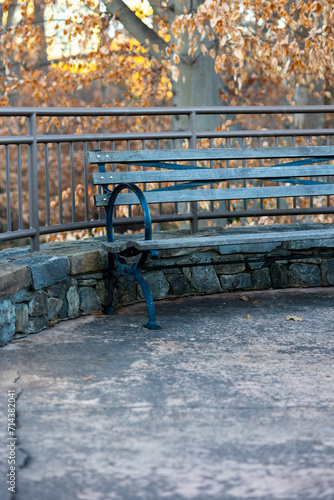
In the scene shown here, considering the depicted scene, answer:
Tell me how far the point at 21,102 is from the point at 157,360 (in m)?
16.8

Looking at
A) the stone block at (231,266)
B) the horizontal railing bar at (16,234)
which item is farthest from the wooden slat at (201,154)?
the stone block at (231,266)

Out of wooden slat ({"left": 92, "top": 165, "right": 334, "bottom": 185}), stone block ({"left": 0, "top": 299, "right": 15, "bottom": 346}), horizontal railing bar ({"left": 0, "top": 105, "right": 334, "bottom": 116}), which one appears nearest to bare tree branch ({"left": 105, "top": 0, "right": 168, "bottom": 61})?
horizontal railing bar ({"left": 0, "top": 105, "right": 334, "bottom": 116})

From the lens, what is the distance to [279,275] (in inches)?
232

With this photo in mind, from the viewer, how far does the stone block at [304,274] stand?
593 centimetres

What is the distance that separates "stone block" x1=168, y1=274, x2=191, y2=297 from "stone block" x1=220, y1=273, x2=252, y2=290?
316 mm

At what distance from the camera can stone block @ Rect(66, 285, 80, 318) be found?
494cm

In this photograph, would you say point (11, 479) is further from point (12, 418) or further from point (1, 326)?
point (1, 326)

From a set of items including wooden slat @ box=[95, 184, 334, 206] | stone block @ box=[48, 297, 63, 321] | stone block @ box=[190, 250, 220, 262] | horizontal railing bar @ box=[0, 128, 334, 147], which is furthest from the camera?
stone block @ box=[190, 250, 220, 262]

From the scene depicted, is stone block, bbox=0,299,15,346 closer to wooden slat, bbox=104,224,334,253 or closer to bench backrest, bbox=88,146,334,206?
wooden slat, bbox=104,224,334,253

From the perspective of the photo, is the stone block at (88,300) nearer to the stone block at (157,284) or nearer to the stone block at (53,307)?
the stone block at (53,307)

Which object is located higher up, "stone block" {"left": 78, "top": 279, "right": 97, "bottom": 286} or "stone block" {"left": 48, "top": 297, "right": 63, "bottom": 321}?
"stone block" {"left": 78, "top": 279, "right": 97, "bottom": 286}

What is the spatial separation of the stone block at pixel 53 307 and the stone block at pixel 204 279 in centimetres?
119

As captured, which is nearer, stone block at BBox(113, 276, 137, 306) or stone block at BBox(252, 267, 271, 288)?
stone block at BBox(113, 276, 137, 306)

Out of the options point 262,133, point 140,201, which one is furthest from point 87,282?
point 262,133
